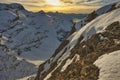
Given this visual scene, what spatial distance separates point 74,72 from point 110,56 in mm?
5130

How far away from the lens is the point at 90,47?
53469 millimetres

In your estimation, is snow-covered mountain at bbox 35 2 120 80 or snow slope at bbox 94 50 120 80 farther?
snow-covered mountain at bbox 35 2 120 80

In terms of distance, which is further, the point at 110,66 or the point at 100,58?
the point at 100,58

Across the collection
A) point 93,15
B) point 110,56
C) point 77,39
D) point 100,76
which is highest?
point 93,15

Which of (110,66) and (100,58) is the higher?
(100,58)

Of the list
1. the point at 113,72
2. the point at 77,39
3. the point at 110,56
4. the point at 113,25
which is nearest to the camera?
the point at 113,72

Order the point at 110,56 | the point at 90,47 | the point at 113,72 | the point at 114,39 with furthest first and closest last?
the point at 90,47, the point at 114,39, the point at 110,56, the point at 113,72

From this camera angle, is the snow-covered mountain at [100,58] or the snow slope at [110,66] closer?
the snow slope at [110,66]

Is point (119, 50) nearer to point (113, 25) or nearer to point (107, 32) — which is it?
point (107, 32)

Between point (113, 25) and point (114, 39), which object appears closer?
point (114, 39)

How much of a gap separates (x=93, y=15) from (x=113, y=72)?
5858cm

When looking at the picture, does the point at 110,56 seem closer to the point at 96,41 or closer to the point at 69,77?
the point at 69,77

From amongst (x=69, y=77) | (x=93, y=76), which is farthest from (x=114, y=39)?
(x=93, y=76)

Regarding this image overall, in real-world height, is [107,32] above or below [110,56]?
above
